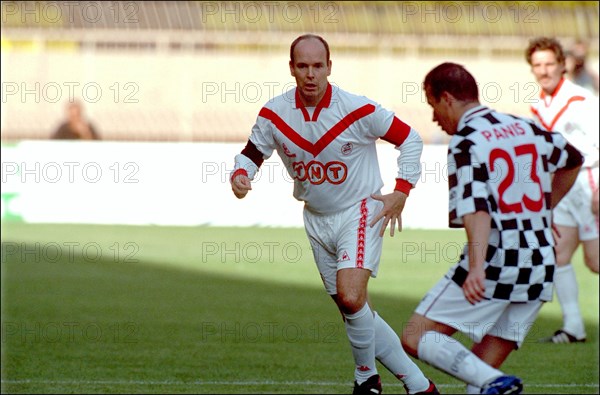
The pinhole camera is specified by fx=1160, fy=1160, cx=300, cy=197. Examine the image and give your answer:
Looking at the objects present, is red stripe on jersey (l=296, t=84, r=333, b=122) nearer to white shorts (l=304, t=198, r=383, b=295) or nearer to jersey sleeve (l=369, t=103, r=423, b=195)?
jersey sleeve (l=369, t=103, r=423, b=195)

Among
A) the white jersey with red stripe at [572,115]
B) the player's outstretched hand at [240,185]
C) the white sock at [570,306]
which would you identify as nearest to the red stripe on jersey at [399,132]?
the player's outstretched hand at [240,185]

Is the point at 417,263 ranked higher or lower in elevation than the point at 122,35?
lower

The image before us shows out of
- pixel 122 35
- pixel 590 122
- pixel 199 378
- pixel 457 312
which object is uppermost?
pixel 122 35

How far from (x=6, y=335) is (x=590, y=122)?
465cm

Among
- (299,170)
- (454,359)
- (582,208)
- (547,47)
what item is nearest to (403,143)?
(299,170)

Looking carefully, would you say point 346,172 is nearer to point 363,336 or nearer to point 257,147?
point 257,147

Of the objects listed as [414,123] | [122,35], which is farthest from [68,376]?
[122,35]

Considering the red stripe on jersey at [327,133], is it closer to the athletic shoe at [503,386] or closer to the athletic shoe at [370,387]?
the athletic shoe at [370,387]

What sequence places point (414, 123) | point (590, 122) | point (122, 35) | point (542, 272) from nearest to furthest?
point (542, 272) → point (590, 122) → point (414, 123) → point (122, 35)

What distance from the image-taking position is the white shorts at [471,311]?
195 inches

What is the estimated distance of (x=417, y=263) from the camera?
14781mm

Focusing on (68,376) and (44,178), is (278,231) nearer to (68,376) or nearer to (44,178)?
(44,178)

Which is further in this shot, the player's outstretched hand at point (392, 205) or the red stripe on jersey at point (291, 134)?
the red stripe on jersey at point (291, 134)

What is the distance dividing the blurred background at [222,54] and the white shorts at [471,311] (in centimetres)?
1846
